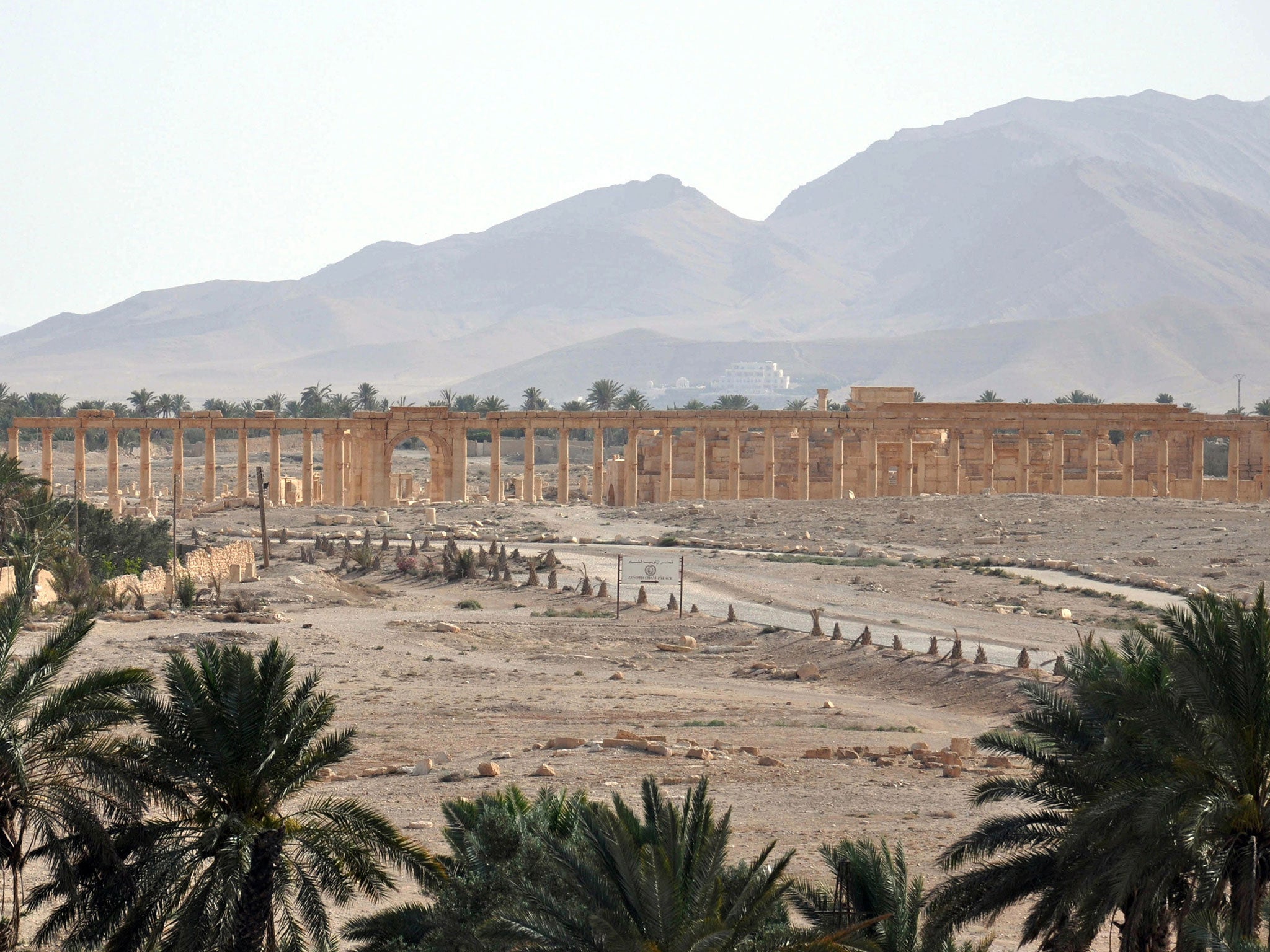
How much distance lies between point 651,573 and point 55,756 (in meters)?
30.3

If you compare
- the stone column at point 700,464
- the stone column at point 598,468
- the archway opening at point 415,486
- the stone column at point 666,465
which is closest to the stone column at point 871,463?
the stone column at point 700,464

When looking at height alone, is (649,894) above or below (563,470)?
below

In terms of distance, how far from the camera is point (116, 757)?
633 inches

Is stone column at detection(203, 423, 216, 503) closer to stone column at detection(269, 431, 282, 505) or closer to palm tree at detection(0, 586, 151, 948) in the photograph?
stone column at detection(269, 431, 282, 505)

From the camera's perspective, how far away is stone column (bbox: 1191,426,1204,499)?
8225 cm

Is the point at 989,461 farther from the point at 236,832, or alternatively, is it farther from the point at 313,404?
the point at 236,832

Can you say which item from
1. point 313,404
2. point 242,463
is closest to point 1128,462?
point 242,463

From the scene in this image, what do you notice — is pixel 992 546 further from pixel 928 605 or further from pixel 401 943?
pixel 401 943

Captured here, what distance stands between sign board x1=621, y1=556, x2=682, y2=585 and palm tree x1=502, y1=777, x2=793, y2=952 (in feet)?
100

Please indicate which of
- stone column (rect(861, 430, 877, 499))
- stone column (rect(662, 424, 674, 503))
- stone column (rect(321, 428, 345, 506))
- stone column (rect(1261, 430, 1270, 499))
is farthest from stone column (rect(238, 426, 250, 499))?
stone column (rect(1261, 430, 1270, 499))

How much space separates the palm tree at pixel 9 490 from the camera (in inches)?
1652

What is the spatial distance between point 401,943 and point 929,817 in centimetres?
967

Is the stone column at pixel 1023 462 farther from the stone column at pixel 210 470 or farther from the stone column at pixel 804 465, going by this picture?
the stone column at pixel 210 470

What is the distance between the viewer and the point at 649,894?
12.0 m
